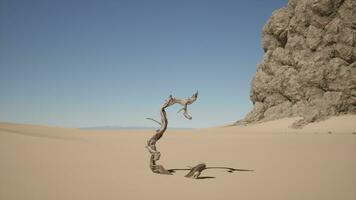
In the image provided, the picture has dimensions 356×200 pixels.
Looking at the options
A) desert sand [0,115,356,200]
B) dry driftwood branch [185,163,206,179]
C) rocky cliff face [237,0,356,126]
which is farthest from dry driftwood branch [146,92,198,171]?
rocky cliff face [237,0,356,126]

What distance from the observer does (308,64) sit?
47312 mm

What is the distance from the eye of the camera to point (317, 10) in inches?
1943

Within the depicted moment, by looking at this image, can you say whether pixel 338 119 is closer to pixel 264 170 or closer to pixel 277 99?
pixel 277 99

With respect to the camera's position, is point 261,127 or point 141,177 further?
point 261,127

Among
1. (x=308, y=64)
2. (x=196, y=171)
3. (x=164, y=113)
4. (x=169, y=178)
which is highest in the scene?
(x=308, y=64)

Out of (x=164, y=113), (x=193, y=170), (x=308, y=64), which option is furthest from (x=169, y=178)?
(x=308, y=64)

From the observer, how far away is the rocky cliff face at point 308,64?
145 ft

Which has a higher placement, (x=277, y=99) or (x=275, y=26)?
(x=275, y=26)

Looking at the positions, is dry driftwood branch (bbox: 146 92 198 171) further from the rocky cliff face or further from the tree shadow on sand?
the rocky cliff face

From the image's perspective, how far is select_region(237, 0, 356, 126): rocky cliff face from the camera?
145 feet

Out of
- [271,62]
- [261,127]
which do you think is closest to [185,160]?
[261,127]

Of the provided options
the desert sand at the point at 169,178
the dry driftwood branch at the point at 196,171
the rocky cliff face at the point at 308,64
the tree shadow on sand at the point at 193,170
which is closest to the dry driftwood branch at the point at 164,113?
the tree shadow on sand at the point at 193,170

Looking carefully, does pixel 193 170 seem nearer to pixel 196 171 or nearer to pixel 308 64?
pixel 196 171

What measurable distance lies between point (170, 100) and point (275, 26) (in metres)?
49.3
